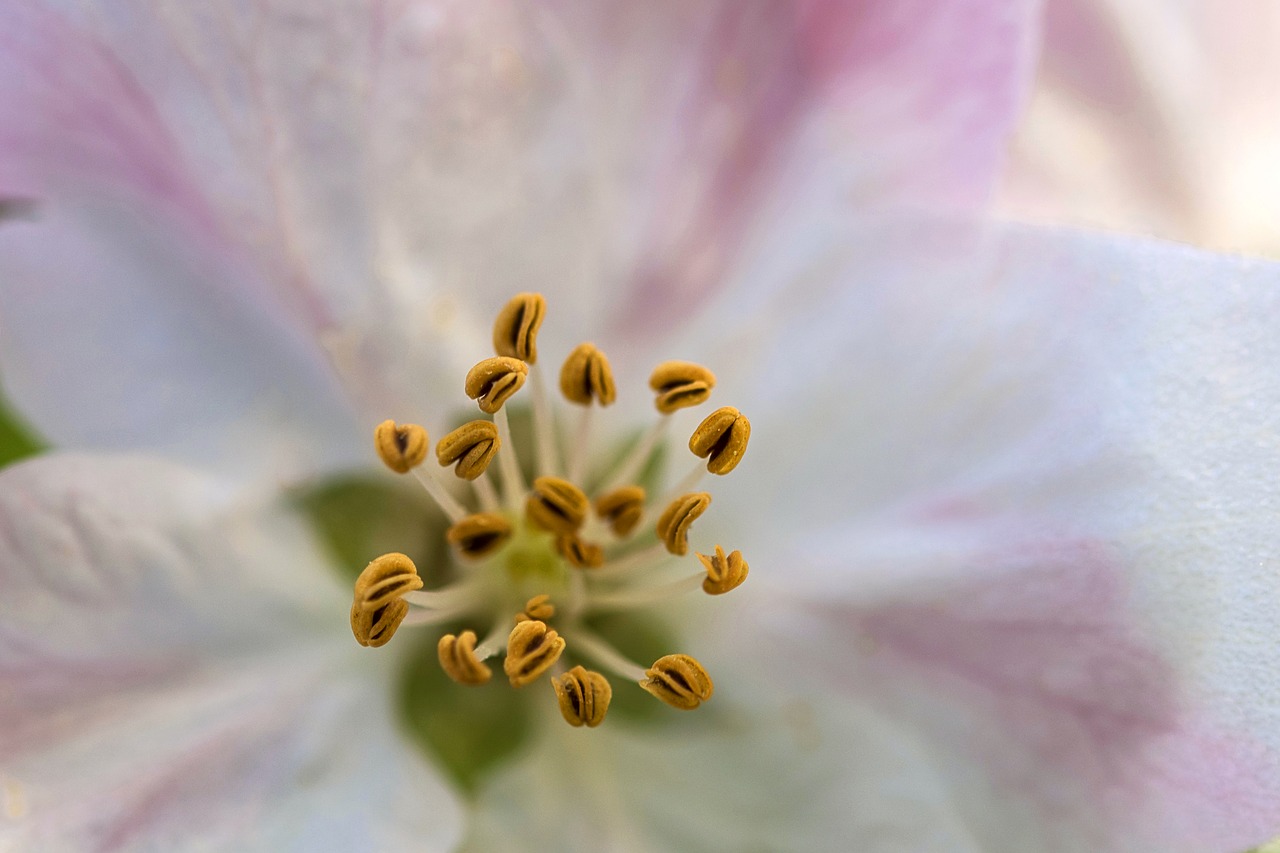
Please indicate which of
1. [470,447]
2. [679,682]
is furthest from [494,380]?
[679,682]

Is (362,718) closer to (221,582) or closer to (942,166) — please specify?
(221,582)

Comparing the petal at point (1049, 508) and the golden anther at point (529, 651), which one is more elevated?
the petal at point (1049, 508)

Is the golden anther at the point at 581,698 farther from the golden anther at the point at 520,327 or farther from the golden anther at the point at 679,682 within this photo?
the golden anther at the point at 520,327

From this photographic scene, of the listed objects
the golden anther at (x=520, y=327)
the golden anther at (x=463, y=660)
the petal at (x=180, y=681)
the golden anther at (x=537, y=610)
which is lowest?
the petal at (x=180, y=681)

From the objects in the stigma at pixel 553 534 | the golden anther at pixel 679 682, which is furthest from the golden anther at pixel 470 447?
the golden anther at pixel 679 682

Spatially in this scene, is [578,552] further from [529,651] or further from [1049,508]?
[1049,508]

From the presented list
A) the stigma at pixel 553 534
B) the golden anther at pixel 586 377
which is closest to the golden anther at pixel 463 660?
the stigma at pixel 553 534
